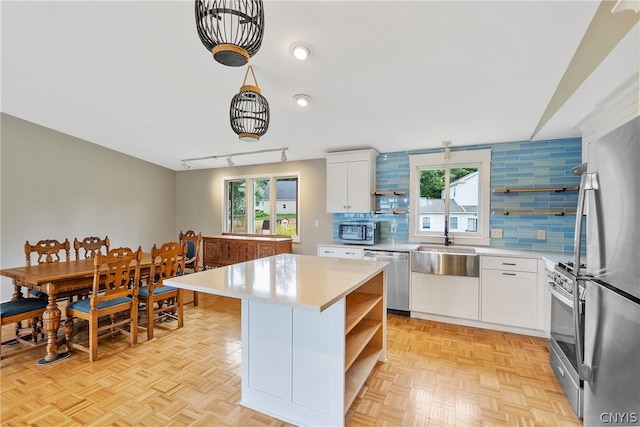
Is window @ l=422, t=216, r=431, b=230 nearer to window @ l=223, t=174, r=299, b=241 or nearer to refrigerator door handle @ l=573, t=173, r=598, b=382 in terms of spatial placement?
window @ l=223, t=174, r=299, b=241

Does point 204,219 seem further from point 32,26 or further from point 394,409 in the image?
point 394,409

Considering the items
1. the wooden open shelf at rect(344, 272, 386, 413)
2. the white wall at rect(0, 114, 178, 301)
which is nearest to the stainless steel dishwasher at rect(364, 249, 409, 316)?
the wooden open shelf at rect(344, 272, 386, 413)

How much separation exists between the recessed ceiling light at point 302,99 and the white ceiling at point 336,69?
0.07 meters

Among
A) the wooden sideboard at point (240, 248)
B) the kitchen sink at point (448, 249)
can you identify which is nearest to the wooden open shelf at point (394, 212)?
the kitchen sink at point (448, 249)

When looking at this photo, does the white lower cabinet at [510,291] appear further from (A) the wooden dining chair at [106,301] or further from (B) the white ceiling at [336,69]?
(A) the wooden dining chair at [106,301]

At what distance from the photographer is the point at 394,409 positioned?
1.87 meters

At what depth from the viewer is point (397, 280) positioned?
357cm

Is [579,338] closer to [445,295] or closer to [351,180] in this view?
[445,295]

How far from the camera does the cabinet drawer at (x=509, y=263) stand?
2.96 metres

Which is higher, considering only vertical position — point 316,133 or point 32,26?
point 32,26

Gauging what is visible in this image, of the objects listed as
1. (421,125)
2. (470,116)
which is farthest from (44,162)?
(470,116)

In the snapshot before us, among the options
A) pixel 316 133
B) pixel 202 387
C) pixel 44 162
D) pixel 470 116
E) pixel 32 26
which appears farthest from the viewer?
pixel 44 162

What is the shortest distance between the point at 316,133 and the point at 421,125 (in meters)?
1.30

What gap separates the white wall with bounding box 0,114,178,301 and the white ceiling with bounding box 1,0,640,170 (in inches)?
22.1
